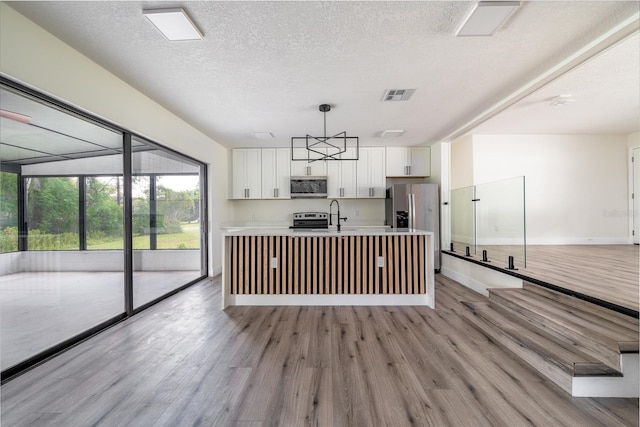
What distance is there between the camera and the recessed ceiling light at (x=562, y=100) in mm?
3962

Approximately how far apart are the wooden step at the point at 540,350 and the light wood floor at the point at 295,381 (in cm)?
9

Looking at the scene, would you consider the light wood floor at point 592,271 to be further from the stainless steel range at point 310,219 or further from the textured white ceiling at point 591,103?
the stainless steel range at point 310,219

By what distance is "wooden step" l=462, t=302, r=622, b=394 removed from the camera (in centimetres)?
182

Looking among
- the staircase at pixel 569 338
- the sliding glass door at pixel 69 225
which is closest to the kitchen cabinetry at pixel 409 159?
the staircase at pixel 569 338

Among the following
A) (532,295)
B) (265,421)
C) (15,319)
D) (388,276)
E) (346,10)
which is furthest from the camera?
(388,276)

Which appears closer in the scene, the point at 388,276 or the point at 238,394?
the point at 238,394

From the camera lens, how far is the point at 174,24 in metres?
2.07

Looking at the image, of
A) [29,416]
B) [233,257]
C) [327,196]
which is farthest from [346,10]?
[327,196]

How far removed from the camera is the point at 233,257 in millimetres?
3637

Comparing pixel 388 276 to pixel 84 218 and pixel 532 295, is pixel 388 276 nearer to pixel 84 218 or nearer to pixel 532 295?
pixel 532 295

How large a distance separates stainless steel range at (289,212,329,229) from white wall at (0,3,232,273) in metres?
2.38

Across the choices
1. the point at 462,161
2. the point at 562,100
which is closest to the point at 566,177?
the point at 462,161

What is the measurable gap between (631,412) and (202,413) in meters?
2.46

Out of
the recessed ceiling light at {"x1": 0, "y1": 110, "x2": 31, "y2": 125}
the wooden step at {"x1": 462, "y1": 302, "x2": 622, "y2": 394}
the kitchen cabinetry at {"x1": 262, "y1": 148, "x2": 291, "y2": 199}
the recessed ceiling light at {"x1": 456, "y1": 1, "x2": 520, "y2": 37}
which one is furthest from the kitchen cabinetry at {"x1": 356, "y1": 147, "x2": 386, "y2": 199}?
the recessed ceiling light at {"x1": 0, "y1": 110, "x2": 31, "y2": 125}
